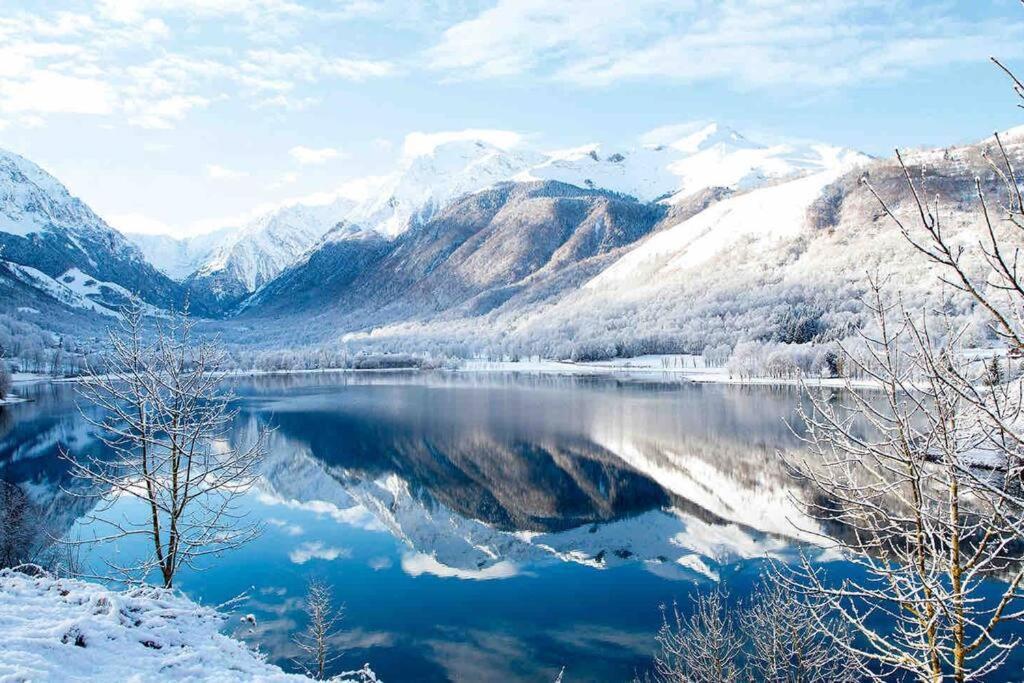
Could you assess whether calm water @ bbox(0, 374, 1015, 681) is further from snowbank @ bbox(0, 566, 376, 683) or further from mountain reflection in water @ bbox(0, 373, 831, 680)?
snowbank @ bbox(0, 566, 376, 683)

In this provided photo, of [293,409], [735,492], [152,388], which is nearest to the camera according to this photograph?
[152,388]

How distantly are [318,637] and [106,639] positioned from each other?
26.3ft

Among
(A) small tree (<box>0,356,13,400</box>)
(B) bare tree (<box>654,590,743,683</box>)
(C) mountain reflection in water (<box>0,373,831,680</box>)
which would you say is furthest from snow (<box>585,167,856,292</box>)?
(B) bare tree (<box>654,590,743,683</box>)

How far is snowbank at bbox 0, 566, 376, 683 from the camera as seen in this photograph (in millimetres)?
5457

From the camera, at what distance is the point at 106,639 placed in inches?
243

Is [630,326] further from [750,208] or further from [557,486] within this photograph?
[557,486]

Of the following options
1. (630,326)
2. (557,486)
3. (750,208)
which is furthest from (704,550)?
(750,208)

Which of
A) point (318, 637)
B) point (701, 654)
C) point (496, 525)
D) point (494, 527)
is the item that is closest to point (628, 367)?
point (496, 525)

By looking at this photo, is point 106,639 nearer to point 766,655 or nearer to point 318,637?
point 318,637

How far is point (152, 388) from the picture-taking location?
10562 millimetres

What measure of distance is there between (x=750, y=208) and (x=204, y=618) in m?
191

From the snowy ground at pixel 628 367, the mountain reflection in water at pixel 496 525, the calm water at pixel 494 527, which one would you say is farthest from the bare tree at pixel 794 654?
the snowy ground at pixel 628 367

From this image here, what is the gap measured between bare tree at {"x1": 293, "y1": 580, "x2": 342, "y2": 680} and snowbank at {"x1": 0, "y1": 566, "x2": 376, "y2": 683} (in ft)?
18.7

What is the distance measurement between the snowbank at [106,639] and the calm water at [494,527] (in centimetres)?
611
